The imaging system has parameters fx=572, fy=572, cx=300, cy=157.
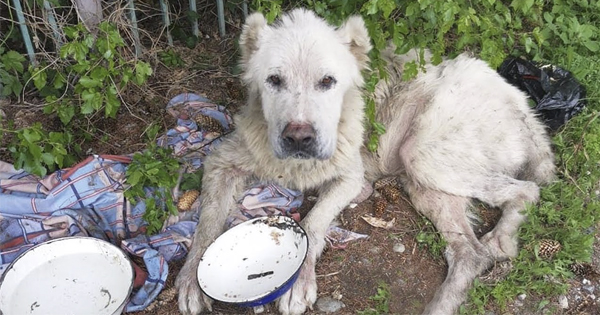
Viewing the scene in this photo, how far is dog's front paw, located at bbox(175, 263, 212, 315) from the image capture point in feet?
11.4

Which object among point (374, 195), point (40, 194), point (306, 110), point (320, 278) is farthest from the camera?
point (374, 195)

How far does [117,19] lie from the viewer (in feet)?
15.8

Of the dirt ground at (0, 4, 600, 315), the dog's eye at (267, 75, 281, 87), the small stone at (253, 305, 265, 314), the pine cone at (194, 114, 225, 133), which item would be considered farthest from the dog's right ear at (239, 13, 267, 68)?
the small stone at (253, 305, 265, 314)

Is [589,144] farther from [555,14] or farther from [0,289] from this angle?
[0,289]

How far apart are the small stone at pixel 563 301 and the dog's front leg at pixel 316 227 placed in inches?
60.9

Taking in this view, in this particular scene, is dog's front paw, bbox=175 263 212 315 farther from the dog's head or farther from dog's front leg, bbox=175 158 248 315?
the dog's head

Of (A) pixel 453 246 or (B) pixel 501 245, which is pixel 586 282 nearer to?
(B) pixel 501 245

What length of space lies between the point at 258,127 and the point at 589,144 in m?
2.68

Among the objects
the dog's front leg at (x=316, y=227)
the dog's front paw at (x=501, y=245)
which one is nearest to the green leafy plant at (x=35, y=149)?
the dog's front leg at (x=316, y=227)

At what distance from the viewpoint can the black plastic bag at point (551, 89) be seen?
190 inches

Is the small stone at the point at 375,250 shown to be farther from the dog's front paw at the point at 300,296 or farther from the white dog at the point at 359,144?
the dog's front paw at the point at 300,296

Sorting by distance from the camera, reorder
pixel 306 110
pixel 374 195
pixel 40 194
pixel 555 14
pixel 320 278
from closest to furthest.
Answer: pixel 306 110 → pixel 320 278 → pixel 40 194 → pixel 374 195 → pixel 555 14

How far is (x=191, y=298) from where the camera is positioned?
11.5ft

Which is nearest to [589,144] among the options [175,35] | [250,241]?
[250,241]
